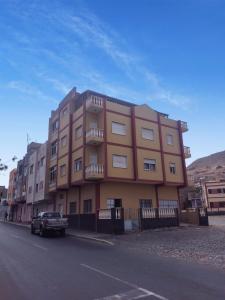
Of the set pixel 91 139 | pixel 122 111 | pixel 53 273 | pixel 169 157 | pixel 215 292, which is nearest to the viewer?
pixel 215 292

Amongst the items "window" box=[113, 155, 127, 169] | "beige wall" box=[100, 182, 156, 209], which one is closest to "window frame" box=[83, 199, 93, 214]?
"beige wall" box=[100, 182, 156, 209]

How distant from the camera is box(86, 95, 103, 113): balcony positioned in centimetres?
2991

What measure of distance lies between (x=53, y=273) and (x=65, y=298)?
9.02 ft

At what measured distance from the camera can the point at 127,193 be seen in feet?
103

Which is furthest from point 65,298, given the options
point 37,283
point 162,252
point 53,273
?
point 162,252

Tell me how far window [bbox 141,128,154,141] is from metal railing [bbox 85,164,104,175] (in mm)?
7017

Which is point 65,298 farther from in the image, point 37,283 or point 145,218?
point 145,218

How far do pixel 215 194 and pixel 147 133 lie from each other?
60978 millimetres

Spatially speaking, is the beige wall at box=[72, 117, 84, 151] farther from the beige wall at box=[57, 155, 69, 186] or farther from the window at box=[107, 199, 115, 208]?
the window at box=[107, 199, 115, 208]

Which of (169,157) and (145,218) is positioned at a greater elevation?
(169,157)

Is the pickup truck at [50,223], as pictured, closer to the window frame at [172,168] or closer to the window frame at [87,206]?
the window frame at [87,206]

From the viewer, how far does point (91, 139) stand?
1134 inches

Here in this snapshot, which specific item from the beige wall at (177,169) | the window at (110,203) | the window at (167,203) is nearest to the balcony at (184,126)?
the beige wall at (177,169)

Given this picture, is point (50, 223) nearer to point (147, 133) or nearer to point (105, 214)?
point (105, 214)
